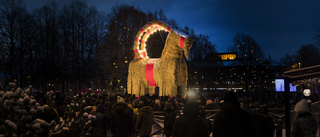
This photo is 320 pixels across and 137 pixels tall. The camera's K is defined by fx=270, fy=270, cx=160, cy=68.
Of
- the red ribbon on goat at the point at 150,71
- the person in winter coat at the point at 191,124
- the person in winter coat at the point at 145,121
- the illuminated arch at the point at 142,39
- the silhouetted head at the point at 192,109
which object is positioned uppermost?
the illuminated arch at the point at 142,39

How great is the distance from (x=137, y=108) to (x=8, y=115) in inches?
333

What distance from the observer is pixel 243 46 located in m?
36.8

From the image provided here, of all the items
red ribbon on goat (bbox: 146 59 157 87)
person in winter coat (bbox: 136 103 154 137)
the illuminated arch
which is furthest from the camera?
the illuminated arch

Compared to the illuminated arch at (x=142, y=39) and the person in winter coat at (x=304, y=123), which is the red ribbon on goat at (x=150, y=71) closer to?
the illuminated arch at (x=142, y=39)

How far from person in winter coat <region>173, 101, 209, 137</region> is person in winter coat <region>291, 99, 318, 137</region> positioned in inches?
103

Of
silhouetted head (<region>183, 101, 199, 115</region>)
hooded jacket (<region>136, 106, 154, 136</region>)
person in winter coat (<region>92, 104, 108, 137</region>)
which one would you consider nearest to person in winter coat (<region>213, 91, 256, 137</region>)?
silhouetted head (<region>183, 101, 199, 115</region>)

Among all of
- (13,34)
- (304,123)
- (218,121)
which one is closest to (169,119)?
(304,123)

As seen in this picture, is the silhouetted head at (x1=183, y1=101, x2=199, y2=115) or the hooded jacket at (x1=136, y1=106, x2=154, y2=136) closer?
the silhouetted head at (x1=183, y1=101, x2=199, y2=115)

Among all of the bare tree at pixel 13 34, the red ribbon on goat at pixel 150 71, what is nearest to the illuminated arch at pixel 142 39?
the red ribbon on goat at pixel 150 71

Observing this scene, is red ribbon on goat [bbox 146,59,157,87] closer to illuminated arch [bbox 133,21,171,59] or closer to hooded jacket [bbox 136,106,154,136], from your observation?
illuminated arch [bbox 133,21,171,59]

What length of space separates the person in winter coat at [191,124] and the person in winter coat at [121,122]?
7.07ft

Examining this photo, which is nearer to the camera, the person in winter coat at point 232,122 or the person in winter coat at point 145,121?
the person in winter coat at point 232,122

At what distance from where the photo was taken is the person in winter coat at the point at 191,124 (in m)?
4.49

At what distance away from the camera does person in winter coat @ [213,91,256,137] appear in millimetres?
4168
